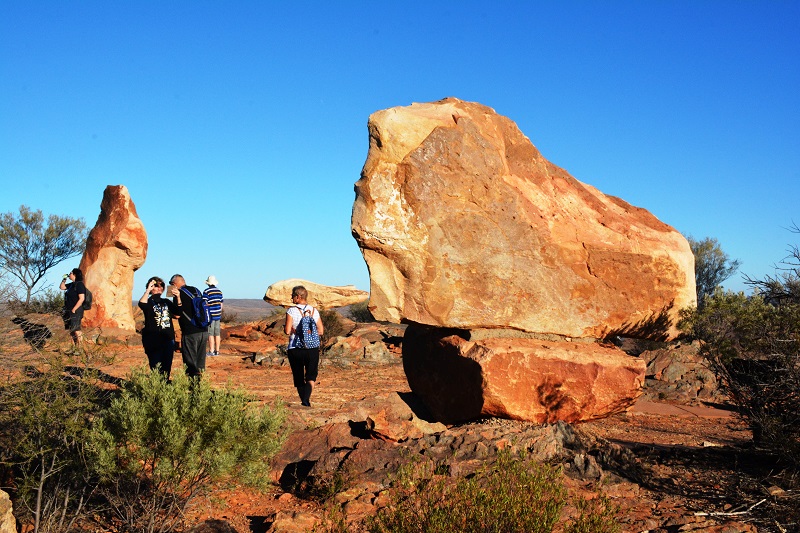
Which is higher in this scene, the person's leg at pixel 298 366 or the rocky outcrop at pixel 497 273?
the rocky outcrop at pixel 497 273

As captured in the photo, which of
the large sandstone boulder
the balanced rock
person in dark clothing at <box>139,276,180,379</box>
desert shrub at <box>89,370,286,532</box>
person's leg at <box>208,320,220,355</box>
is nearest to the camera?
desert shrub at <box>89,370,286,532</box>

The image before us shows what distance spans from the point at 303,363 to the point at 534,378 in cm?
262

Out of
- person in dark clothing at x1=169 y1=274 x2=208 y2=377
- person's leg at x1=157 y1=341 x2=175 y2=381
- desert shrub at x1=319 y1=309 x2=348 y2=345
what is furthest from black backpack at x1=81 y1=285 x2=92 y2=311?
desert shrub at x1=319 y1=309 x2=348 y2=345

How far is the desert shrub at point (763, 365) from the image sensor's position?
A: 525cm

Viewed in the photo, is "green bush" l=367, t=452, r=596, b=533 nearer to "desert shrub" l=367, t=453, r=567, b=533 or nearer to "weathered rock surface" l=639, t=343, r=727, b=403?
"desert shrub" l=367, t=453, r=567, b=533

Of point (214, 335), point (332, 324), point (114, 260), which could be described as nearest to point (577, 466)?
point (214, 335)

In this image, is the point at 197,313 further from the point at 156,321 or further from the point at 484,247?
the point at 484,247

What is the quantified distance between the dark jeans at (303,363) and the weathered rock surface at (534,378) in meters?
1.55

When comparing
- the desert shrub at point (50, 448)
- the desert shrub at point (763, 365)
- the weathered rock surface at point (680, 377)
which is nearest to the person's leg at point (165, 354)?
the desert shrub at point (50, 448)

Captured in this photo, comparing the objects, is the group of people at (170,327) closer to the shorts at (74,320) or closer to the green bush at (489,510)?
the shorts at (74,320)

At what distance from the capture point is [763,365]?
5754mm

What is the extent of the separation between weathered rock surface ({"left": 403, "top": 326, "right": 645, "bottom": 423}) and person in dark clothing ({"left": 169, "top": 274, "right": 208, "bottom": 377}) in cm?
318

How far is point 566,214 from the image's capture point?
6555 millimetres

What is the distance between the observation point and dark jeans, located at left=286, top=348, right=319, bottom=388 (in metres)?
7.36
